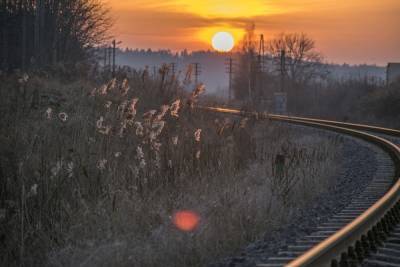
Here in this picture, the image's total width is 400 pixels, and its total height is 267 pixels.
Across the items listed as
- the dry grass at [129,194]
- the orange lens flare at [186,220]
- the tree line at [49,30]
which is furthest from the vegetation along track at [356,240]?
the tree line at [49,30]

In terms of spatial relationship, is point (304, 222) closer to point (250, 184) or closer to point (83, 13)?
point (250, 184)

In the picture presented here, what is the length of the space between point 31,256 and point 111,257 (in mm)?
1394

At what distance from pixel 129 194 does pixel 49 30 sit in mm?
34359

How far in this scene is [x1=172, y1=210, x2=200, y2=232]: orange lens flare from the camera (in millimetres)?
7596

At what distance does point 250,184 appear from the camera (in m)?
10.9

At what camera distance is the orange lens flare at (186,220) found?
7596mm

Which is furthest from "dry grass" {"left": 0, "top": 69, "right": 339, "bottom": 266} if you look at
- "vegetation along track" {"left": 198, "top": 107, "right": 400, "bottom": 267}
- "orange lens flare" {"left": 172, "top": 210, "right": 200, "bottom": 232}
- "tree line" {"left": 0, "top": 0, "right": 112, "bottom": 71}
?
"tree line" {"left": 0, "top": 0, "right": 112, "bottom": 71}

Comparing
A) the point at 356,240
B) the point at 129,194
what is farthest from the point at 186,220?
the point at 356,240

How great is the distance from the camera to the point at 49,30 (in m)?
40.7

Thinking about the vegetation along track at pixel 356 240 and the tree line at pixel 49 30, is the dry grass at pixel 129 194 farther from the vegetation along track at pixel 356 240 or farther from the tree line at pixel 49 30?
the tree line at pixel 49 30

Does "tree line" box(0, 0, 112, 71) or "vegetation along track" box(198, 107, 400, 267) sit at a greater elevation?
"tree line" box(0, 0, 112, 71)

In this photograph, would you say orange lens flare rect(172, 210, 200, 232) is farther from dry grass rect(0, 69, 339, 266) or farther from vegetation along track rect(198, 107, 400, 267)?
vegetation along track rect(198, 107, 400, 267)

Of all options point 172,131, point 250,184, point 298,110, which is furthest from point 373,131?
point 298,110

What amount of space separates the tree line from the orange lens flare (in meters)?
31.2
